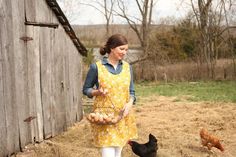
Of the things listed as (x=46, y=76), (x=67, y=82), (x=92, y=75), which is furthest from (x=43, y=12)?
(x=92, y=75)

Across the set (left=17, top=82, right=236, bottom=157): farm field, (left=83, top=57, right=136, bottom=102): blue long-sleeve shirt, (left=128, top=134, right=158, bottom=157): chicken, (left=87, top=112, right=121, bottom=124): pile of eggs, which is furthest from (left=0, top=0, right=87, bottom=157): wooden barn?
(left=87, top=112, right=121, bottom=124): pile of eggs

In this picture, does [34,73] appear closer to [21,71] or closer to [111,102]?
[21,71]

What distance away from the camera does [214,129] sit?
31.2ft

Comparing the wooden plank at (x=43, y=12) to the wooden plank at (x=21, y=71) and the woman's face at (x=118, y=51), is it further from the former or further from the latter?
the woman's face at (x=118, y=51)

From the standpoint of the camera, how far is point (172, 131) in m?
9.33

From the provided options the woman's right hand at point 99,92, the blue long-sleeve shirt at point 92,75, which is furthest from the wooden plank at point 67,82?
the woman's right hand at point 99,92

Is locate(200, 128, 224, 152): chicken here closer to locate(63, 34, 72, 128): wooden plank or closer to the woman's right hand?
locate(63, 34, 72, 128): wooden plank

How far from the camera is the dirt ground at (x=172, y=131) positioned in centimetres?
737

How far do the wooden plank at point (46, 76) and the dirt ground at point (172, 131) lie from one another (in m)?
0.37

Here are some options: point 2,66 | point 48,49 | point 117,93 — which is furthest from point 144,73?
point 117,93

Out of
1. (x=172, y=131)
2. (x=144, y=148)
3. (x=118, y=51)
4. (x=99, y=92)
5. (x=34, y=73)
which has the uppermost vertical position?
(x=118, y=51)

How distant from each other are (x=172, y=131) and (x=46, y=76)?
3135mm

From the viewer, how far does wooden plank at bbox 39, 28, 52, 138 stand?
8.07m

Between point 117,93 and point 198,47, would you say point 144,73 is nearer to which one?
point 198,47
